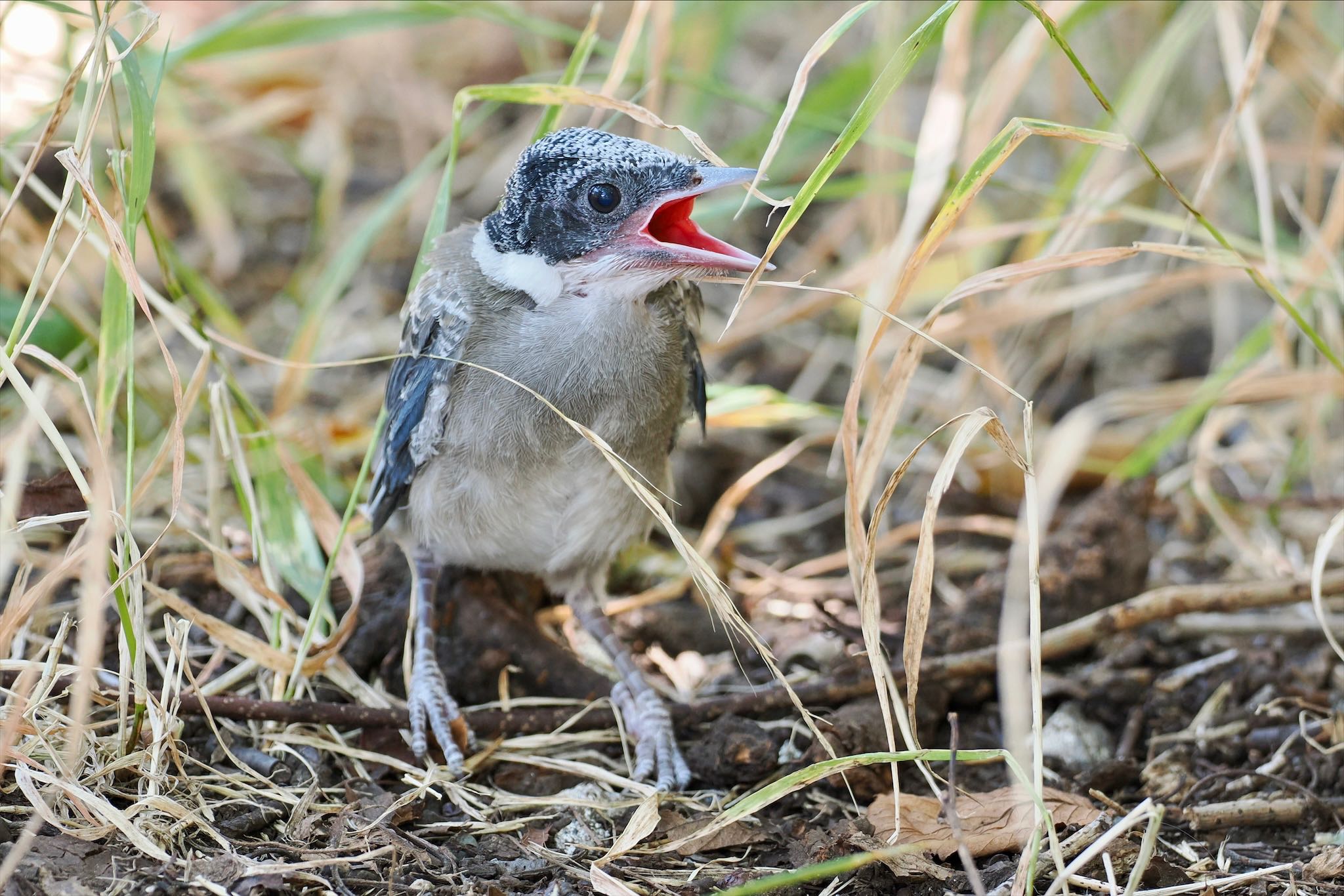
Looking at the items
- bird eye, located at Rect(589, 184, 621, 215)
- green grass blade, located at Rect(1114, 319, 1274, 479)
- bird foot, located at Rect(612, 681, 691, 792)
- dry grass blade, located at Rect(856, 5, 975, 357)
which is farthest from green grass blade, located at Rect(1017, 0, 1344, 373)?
bird foot, located at Rect(612, 681, 691, 792)

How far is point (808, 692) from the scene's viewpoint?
264cm

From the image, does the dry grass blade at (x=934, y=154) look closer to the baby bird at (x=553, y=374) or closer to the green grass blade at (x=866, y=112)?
the baby bird at (x=553, y=374)

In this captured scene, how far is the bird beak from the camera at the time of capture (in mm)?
2301

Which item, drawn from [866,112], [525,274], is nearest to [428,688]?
[525,274]

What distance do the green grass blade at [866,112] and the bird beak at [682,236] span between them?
6.7 inches

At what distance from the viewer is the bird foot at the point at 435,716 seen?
251 centimetres

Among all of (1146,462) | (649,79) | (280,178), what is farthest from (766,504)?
(280,178)

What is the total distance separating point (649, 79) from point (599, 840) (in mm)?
1865

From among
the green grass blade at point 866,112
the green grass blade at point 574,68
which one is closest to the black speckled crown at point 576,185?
the green grass blade at point 574,68

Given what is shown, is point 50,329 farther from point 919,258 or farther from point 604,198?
point 919,258

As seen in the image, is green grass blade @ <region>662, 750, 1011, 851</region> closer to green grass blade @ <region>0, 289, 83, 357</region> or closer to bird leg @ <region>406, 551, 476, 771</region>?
bird leg @ <region>406, 551, 476, 771</region>

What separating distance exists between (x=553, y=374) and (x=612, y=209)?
1.16ft

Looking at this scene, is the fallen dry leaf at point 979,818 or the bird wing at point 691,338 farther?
the bird wing at point 691,338

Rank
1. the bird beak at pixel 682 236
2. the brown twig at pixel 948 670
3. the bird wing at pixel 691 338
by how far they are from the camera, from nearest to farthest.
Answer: the bird beak at pixel 682 236
the brown twig at pixel 948 670
the bird wing at pixel 691 338
